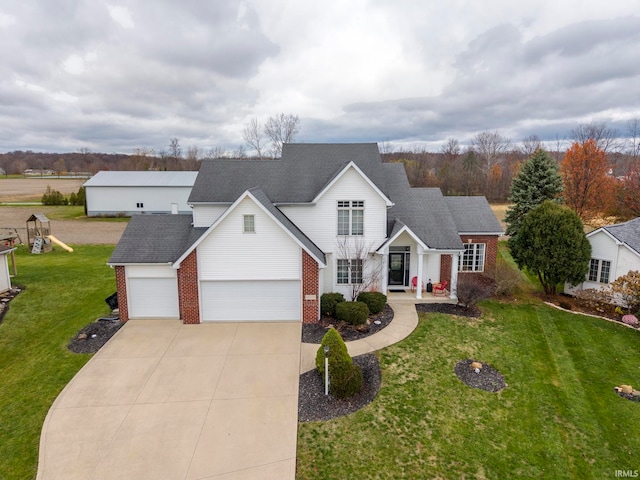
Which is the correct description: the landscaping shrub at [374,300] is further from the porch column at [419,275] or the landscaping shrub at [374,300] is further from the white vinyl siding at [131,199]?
the white vinyl siding at [131,199]

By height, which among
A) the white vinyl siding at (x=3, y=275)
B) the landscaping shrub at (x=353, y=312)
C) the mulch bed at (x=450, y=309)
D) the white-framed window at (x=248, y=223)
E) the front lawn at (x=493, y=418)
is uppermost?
the white-framed window at (x=248, y=223)

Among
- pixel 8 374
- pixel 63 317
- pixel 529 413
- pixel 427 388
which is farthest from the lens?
pixel 63 317

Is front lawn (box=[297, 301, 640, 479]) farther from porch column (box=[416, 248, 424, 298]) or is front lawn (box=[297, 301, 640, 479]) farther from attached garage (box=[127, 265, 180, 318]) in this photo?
attached garage (box=[127, 265, 180, 318])

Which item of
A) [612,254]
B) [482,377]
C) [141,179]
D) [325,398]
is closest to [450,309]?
[482,377]

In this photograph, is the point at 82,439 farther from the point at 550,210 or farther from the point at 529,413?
the point at 550,210

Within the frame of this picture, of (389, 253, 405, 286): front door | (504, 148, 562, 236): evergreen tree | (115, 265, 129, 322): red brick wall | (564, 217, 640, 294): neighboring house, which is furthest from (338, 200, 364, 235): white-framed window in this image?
(504, 148, 562, 236): evergreen tree

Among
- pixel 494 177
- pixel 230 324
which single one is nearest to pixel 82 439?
pixel 230 324

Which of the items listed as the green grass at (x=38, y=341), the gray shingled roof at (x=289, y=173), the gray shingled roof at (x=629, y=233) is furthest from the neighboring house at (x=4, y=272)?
the gray shingled roof at (x=629, y=233)
